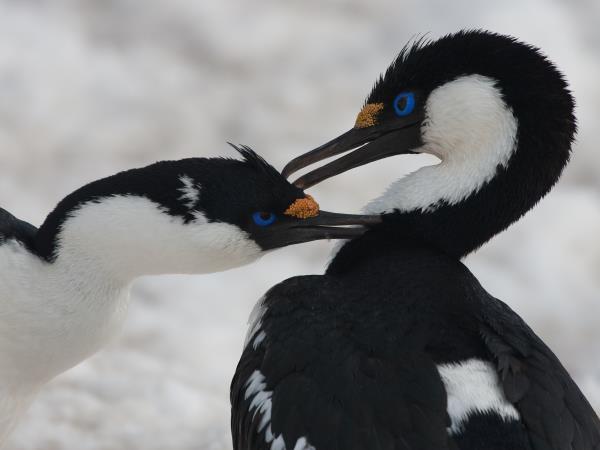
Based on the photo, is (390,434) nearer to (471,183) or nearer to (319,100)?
(471,183)

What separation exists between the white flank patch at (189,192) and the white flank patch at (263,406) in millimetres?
438

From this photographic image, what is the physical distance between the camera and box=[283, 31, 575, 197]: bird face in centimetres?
275

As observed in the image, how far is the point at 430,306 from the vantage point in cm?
255

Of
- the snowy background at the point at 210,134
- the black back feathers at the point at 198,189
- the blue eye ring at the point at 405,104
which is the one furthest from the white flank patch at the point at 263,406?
the snowy background at the point at 210,134

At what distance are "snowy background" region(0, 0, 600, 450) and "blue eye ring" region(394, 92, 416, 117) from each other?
55.3 inches

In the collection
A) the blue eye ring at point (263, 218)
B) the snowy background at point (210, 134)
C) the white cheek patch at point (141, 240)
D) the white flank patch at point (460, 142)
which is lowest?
the white cheek patch at point (141, 240)

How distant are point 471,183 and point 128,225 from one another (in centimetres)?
87

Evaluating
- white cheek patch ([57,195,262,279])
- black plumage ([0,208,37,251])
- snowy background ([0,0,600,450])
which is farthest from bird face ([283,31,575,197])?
snowy background ([0,0,600,450])

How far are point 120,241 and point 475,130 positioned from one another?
3.05 feet

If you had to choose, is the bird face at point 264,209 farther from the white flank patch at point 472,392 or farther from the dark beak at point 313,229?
the white flank patch at point 472,392

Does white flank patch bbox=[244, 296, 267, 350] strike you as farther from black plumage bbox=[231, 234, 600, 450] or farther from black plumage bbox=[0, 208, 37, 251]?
black plumage bbox=[0, 208, 37, 251]

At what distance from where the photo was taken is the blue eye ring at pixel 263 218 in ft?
9.04

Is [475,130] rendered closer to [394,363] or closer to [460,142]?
[460,142]

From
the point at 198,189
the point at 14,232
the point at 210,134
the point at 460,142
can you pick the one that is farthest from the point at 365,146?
the point at 210,134
